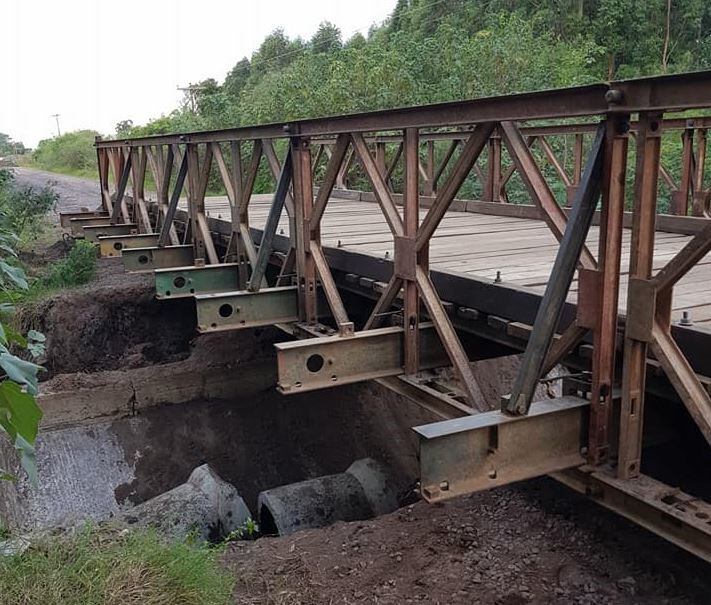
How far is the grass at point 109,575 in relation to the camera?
131 inches

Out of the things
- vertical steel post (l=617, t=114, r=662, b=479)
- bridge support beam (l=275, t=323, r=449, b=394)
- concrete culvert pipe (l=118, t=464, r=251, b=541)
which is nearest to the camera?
vertical steel post (l=617, t=114, r=662, b=479)

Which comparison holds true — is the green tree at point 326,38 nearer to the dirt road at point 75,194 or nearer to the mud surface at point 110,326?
the dirt road at point 75,194

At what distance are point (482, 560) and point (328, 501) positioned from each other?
6.74 ft

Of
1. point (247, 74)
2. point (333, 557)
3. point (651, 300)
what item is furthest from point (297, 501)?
point (247, 74)

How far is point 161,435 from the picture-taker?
9094 millimetres

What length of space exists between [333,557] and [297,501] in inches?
57.9

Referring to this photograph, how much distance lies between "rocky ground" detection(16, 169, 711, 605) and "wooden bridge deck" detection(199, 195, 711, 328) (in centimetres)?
128

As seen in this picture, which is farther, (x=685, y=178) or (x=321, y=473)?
(x=321, y=473)

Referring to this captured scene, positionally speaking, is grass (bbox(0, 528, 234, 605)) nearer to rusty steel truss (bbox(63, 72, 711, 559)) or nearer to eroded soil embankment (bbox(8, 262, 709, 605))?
eroded soil embankment (bbox(8, 262, 709, 605))

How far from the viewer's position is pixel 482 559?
429 centimetres

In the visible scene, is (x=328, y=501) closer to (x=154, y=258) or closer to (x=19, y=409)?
(x=154, y=258)

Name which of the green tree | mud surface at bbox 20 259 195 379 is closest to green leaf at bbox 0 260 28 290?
mud surface at bbox 20 259 195 379

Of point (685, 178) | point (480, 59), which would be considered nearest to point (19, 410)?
point (685, 178)

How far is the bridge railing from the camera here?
2.82m
